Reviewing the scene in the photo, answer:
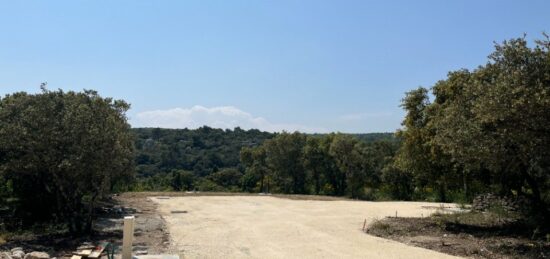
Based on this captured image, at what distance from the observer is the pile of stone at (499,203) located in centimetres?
1967

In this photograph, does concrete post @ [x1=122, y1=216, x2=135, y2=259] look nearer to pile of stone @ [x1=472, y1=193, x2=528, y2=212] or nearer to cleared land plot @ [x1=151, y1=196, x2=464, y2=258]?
cleared land plot @ [x1=151, y1=196, x2=464, y2=258]

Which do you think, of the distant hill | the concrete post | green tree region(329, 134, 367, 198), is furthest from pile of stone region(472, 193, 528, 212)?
the distant hill

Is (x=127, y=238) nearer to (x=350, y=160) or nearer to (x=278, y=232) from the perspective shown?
(x=278, y=232)

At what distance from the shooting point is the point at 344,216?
2381 centimetres

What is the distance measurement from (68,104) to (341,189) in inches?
1535

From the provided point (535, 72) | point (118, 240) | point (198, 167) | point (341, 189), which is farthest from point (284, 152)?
point (535, 72)

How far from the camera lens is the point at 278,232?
60.2ft

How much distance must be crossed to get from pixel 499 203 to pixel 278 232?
10840 mm

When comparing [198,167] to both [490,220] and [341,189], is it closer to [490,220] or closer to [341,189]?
[341,189]

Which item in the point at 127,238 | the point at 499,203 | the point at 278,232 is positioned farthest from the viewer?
the point at 499,203

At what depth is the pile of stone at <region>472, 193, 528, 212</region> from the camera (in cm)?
1967

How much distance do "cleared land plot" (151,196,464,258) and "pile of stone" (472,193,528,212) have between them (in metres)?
2.81

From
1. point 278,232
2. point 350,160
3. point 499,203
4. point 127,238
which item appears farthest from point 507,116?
point 350,160

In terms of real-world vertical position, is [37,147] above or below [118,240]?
above
